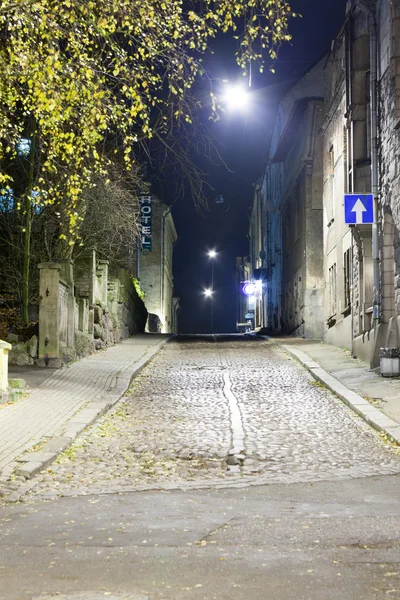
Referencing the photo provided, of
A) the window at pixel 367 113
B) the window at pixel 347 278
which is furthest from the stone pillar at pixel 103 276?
the window at pixel 367 113

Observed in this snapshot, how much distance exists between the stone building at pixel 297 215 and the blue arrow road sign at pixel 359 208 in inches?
478

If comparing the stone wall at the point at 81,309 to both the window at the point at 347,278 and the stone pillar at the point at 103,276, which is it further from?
the window at the point at 347,278

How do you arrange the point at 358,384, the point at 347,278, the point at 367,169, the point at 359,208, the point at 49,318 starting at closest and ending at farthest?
the point at 358,384, the point at 359,208, the point at 49,318, the point at 367,169, the point at 347,278

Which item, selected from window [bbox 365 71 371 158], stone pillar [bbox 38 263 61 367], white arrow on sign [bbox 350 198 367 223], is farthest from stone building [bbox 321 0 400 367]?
stone pillar [bbox 38 263 61 367]

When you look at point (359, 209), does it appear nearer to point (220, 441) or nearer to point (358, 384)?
point (358, 384)

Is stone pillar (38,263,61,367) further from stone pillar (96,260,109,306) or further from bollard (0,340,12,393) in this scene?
stone pillar (96,260,109,306)

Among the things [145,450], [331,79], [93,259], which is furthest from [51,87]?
[331,79]

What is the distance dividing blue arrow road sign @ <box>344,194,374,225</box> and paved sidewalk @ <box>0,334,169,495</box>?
240 inches

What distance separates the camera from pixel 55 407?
1275 centimetres

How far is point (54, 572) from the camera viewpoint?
4699mm

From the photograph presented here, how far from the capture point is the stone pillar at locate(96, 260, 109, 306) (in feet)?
83.6

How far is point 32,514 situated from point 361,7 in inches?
605

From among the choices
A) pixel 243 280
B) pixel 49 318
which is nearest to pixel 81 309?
pixel 49 318

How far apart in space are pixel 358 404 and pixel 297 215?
70.9ft
